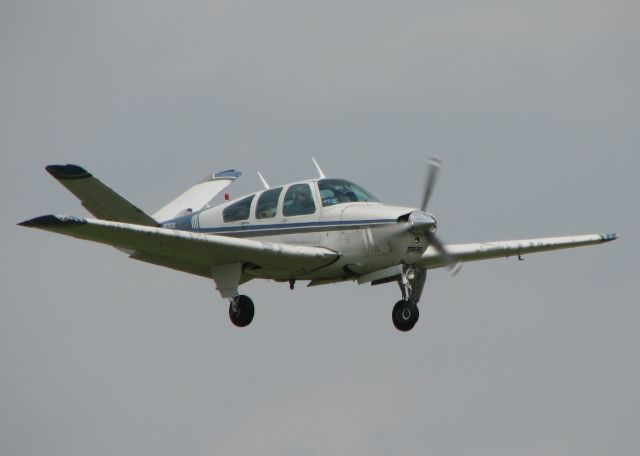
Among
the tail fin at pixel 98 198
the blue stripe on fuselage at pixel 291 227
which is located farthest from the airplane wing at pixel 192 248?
the tail fin at pixel 98 198

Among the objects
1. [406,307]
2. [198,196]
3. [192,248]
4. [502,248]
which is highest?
[198,196]

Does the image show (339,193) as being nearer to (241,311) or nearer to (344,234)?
(344,234)

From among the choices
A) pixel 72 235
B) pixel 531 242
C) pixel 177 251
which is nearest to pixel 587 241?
pixel 531 242

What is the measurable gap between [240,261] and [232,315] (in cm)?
140

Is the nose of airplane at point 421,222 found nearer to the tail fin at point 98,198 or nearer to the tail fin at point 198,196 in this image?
the tail fin at point 98,198

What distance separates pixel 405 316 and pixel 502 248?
4.05m

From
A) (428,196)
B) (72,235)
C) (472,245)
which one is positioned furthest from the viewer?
(472,245)

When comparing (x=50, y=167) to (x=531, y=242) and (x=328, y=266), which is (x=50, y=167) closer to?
(x=328, y=266)

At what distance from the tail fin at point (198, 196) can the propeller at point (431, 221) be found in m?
7.27

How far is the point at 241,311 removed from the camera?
32.8 meters

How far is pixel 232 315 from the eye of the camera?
3284cm

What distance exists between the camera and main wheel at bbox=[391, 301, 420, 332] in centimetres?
3170

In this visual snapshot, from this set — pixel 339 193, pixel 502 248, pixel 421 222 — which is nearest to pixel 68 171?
pixel 339 193

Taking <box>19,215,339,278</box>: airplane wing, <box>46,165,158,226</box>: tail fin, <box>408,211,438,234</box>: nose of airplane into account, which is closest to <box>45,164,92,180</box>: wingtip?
<box>46,165,158,226</box>: tail fin
